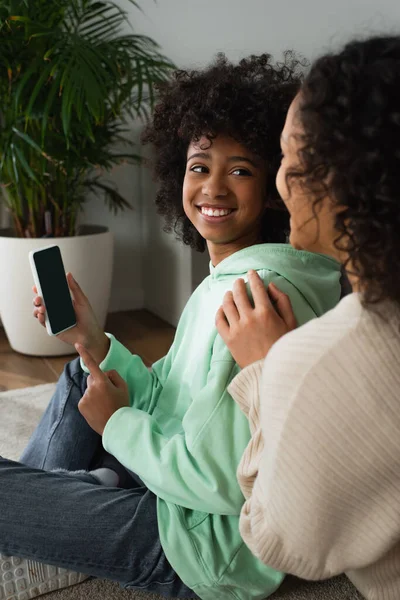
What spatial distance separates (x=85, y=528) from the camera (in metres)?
1.07

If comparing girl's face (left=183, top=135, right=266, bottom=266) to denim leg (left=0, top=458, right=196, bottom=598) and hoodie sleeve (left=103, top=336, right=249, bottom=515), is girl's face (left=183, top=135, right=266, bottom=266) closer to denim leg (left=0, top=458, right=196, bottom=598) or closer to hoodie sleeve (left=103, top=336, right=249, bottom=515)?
hoodie sleeve (left=103, top=336, right=249, bottom=515)

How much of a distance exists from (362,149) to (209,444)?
444 millimetres

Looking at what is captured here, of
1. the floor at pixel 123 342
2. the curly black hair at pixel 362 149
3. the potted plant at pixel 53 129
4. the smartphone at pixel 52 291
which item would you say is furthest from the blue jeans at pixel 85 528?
the potted plant at pixel 53 129

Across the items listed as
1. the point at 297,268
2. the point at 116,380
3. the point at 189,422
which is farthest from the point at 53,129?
the point at 189,422

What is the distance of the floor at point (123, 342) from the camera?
2.45m

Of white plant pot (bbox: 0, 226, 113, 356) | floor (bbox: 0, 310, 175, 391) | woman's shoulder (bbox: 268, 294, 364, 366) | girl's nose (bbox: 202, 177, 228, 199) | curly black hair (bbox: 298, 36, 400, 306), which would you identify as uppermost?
curly black hair (bbox: 298, 36, 400, 306)

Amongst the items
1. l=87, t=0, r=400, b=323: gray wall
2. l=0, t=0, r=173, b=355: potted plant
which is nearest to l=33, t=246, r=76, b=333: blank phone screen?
l=0, t=0, r=173, b=355: potted plant

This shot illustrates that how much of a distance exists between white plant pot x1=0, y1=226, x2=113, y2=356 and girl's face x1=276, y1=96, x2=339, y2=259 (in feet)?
5.86

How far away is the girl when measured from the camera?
3.17 feet

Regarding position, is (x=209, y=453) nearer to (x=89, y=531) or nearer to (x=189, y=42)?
(x=89, y=531)

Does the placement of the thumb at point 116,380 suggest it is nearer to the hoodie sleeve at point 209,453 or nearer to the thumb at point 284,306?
the hoodie sleeve at point 209,453

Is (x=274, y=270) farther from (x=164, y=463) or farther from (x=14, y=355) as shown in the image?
(x=14, y=355)

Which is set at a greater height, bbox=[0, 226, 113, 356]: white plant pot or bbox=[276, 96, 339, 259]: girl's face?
bbox=[276, 96, 339, 259]: girl's face

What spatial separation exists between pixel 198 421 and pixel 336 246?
32cm
